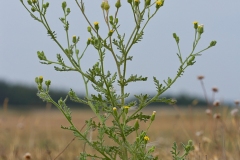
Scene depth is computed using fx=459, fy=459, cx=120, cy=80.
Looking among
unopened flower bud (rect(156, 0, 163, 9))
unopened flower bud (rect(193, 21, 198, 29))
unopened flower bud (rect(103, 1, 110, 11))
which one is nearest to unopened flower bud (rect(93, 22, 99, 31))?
unopened flower bud (rect(103, 1, 110, 11))

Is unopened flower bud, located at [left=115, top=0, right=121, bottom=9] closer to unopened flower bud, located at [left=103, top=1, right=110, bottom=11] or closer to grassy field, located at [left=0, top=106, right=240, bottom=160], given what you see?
unopened flower bud, located at [left=103, top=1, right=110, bottom=11]

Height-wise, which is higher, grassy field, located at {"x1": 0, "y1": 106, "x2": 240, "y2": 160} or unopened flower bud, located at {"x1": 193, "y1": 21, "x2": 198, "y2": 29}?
unopened flower bud, located at {"x1": 193, "y1": 21, "x2": 198, "y2": 29}

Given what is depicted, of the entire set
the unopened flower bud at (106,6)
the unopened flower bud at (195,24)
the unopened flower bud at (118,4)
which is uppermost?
the unopened flower bud at (118,4)

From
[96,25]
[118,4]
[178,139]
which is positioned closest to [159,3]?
[118,4]

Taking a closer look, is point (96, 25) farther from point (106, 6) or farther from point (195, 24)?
point (195, 24)

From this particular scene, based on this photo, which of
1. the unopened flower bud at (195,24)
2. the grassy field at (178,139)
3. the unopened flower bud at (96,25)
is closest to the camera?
the unopened flower bud at (96,25)

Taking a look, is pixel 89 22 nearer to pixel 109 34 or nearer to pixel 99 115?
pixel 109 34

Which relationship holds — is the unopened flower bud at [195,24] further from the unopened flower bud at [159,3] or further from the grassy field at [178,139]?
the grassy field at [178,139]

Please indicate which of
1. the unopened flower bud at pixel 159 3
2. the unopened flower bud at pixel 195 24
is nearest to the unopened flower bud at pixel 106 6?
the unopened flower bud at pixel 159 3

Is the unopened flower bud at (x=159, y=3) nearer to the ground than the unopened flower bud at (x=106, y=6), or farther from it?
farther from it

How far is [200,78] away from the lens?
15.1 feet

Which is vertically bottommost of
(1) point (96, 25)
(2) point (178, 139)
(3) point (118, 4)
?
(2) point (178, 139)

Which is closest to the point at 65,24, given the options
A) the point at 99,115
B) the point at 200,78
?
the point at 99,115

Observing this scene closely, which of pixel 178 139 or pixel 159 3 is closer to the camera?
pixel 159 3
